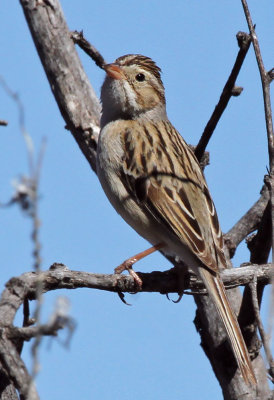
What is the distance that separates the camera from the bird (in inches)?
222

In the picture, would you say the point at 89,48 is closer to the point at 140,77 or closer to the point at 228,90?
the point at 140,77

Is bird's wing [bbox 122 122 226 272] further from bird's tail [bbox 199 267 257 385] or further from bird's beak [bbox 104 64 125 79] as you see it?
bird's beak [bbox 104 64 125 79]

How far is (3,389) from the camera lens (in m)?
3.88

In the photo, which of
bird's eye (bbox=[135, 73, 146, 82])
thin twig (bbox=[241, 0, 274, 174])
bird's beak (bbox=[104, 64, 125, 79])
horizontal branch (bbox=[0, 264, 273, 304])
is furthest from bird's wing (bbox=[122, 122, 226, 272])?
thin twig (bbox=[241, 0, 274, 174])

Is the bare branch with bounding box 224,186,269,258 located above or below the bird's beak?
below

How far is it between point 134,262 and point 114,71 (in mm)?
2073

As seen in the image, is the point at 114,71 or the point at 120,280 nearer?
the point at 120,280

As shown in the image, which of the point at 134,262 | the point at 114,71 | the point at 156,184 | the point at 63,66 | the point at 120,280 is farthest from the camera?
the point at 63,66

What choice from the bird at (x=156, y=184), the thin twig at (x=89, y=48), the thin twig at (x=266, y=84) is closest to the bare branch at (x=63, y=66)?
the thin twig at (x=89, y=48)

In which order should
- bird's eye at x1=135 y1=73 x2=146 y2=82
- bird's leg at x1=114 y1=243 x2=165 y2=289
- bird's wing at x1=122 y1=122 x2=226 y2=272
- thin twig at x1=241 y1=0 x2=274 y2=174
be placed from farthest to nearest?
bird's eye at x1=135 y1=73 x2=146 y2=82, bird's wing at x1=122 y1=122 x2=226 y2=272, bird's leg at x1=114 y1=243 x2=165 y2=289, thin twig at x1=241 y1=0 x2=274 y2=174

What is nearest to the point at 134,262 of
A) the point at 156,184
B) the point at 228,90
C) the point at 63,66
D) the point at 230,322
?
the point at 156,184

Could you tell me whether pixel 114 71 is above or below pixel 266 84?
above

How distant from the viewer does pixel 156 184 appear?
20.3ft

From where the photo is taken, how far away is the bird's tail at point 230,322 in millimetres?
4965
